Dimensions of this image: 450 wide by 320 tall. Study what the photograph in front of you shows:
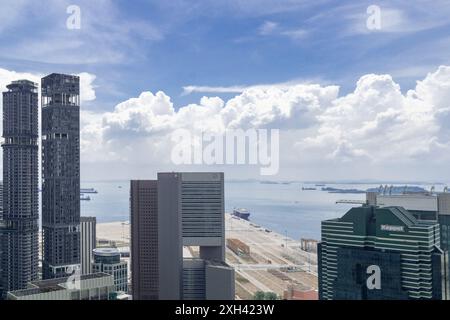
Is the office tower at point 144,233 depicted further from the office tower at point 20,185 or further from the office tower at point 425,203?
the office tower at point 425,203

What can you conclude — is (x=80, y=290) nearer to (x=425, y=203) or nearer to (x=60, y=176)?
(x=425, y=203)

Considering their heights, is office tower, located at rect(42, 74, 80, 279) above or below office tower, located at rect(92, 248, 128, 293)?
above

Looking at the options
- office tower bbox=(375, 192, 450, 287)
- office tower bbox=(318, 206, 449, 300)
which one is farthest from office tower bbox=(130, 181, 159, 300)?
office tower bbox=(375, 192, 450, 287)

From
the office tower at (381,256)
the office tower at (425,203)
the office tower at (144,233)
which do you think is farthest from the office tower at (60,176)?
the office tower at (425,203)

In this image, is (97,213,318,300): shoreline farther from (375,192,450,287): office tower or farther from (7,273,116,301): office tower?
(7,273,116,301): office tower
